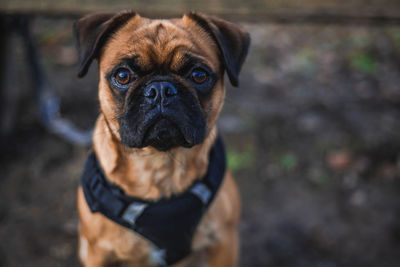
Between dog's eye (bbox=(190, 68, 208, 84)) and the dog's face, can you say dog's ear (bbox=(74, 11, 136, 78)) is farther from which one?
dog's eye (bbox=(190, 68, 208, 84))

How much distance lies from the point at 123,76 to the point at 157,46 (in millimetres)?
262

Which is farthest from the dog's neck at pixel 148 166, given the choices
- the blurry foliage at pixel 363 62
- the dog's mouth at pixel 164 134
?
the blurry foliage at pixel 363 62

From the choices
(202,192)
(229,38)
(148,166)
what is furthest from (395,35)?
(148,166)

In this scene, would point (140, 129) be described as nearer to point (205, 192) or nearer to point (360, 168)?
point (205, 192)

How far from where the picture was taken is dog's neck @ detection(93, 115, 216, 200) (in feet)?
7.37

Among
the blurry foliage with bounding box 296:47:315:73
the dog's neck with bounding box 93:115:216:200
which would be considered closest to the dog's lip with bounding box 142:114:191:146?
the dog's neck with bounding box 93:115:216:200

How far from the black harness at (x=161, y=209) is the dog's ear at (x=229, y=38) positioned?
0.66 metres

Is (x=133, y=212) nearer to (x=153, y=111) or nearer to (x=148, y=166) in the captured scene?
(x=148, y=166)

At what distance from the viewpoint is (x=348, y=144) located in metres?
4.04

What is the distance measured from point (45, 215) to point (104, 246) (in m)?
1.56

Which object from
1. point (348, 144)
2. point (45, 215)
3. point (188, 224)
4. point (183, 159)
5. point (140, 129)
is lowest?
point (45, 215)

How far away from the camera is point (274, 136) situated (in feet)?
13.7

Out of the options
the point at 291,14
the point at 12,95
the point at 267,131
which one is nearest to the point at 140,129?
the point at 291,14

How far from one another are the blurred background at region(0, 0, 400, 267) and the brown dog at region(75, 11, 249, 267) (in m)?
0.82
